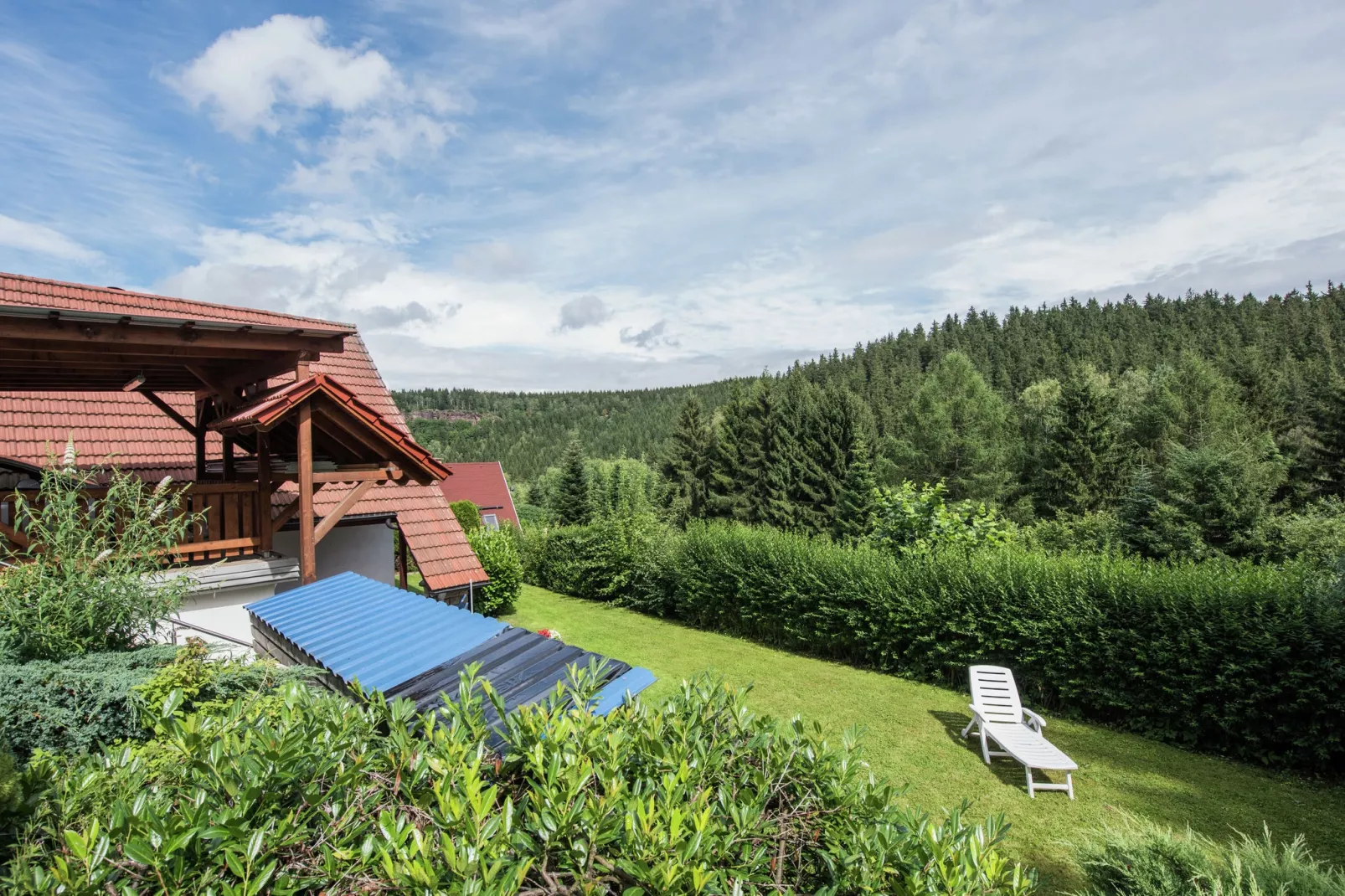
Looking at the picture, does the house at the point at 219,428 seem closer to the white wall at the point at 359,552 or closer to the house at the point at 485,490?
the white wall at the point at 359,552

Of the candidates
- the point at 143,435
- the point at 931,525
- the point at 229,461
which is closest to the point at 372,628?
the point at 229,461

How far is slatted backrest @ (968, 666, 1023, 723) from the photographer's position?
26.0ft

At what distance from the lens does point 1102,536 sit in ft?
55.0

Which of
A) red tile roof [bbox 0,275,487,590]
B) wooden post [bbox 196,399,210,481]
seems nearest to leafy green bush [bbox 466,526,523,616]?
red tile roof [bbox 0,275,487,590]

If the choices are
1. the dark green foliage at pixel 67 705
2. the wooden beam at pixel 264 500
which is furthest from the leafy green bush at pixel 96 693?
the wooden beam at pixel 264 500

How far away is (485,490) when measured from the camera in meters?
42.4

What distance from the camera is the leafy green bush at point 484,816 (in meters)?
1.52

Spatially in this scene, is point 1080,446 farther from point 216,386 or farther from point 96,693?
point 96,693

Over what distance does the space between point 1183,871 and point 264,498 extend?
23.4ft

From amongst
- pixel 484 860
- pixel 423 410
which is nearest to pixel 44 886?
pixel 484 860

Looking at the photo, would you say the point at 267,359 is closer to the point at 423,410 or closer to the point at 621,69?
the point at 621,69

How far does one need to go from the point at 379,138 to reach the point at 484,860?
10974 millimetres

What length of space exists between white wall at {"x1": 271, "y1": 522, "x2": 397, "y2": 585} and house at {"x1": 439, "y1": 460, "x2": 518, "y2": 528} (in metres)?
31.6

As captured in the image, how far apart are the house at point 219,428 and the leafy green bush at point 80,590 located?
43 cm
